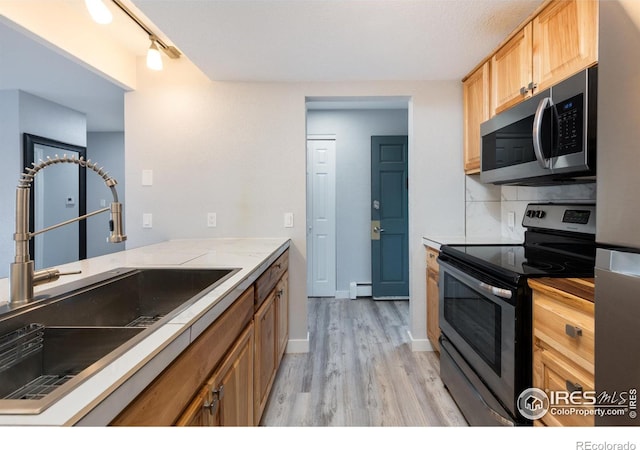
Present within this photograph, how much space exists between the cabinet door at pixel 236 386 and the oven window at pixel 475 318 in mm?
1066

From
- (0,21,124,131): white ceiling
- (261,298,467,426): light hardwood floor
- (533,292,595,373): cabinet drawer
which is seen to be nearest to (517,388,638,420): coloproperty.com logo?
(533,292,595,373): cabinet drawer

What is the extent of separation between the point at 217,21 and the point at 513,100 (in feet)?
5.94

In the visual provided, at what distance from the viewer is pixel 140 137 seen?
2768mm

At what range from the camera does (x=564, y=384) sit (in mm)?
1121

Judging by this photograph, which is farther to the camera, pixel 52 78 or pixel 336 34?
pixel 52 78

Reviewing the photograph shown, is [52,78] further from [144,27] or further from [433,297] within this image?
[433,297]

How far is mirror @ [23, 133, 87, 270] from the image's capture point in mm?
4141

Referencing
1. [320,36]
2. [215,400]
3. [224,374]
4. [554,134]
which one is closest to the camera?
[215,400]

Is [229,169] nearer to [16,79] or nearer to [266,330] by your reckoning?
[266,330]

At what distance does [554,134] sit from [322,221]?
3.00 metres

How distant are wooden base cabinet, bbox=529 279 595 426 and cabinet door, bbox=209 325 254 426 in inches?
44.0

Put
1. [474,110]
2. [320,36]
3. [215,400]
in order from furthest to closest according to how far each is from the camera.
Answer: [474,110]
[320,36]
[215,400]

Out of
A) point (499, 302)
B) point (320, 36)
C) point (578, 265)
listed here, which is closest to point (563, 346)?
point (499, 302)
